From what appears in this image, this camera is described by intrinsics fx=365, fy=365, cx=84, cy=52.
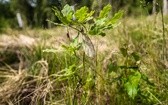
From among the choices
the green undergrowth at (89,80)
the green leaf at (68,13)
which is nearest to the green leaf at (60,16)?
the green leaf at (68,13)

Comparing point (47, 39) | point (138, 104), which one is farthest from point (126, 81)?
point (47, 39)

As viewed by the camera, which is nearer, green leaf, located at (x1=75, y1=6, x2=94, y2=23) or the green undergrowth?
green leaf, located at (x1=75, y1=6, x2=94, y2=23)

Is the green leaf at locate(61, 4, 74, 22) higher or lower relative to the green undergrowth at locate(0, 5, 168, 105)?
higher

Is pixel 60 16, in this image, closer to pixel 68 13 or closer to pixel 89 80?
pixel 68 13

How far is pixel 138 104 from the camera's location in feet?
5.02

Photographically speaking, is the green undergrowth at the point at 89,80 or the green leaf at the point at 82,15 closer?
the green leaf at the point at 82,15

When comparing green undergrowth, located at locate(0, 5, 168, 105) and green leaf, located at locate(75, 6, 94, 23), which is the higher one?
green leaf, located at locate(75, 6, 94, 23)

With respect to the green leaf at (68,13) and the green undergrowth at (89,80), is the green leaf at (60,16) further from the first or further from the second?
the green undergrowth at (89,80)

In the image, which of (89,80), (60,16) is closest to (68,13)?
(60,16)

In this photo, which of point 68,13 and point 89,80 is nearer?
point 68,13

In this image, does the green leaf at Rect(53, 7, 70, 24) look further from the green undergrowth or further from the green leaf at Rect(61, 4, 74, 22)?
the green undergrowth

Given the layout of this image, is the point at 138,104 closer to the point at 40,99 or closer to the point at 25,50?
the point at 40,99

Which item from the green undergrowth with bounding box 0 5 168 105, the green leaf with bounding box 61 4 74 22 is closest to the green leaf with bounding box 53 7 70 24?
the green leaf with bounding box 61 4 74 22

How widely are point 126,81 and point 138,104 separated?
192mm
